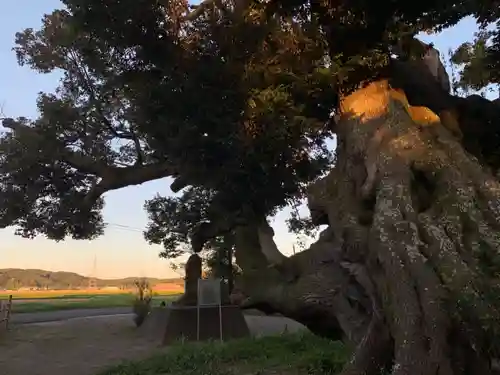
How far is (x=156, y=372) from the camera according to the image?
8.22 meters

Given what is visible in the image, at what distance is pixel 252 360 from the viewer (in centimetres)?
858

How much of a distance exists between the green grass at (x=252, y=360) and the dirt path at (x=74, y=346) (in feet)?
5.81

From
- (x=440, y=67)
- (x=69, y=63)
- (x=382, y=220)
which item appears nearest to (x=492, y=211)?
(x=382, y=220)

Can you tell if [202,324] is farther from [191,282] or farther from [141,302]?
[141,302]

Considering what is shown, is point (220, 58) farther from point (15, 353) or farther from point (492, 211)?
point (15, 353)

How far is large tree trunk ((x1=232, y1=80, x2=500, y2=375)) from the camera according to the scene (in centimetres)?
428

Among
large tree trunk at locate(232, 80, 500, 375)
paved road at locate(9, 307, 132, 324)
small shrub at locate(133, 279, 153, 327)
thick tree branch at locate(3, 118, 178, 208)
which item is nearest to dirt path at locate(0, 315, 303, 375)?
small shrub at locate(133, 279, 153, 327)

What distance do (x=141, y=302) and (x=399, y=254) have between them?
51.8 feet

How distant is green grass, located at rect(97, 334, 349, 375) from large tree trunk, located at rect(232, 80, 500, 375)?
1.64ft

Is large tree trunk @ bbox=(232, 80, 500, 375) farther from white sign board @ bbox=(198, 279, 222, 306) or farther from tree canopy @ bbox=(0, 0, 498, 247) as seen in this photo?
white sign board @ bbox=(198, 279, 222, 306)

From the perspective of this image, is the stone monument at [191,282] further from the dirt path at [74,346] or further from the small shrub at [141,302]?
the small shrub at [141,302]

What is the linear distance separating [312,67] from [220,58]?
4.08ft

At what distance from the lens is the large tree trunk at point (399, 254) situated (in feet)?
14.0

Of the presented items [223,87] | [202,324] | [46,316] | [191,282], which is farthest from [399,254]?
[46,316]
